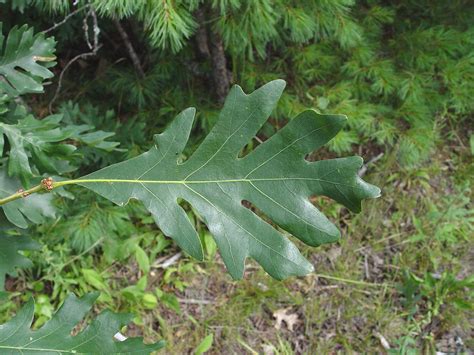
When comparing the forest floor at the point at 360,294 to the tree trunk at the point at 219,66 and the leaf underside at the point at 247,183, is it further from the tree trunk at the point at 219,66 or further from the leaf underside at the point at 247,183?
the leaf underside at the point at 247,183

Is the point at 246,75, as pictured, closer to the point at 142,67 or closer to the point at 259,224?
the point at 142,67

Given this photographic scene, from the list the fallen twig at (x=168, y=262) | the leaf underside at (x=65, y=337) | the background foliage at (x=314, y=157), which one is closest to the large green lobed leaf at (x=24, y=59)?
the background foliage at (x=314, y=157)

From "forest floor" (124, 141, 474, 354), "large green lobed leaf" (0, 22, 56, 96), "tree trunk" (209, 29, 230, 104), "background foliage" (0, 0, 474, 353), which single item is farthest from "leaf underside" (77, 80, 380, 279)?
"forest floor" (124, 141, 474, 354)

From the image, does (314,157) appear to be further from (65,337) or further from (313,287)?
(65,337)

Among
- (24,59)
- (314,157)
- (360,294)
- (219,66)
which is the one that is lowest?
(360,294)

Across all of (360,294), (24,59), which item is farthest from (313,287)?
(24,59)

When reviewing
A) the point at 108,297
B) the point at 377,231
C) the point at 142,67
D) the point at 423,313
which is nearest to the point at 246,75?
A: the point at 142,67
